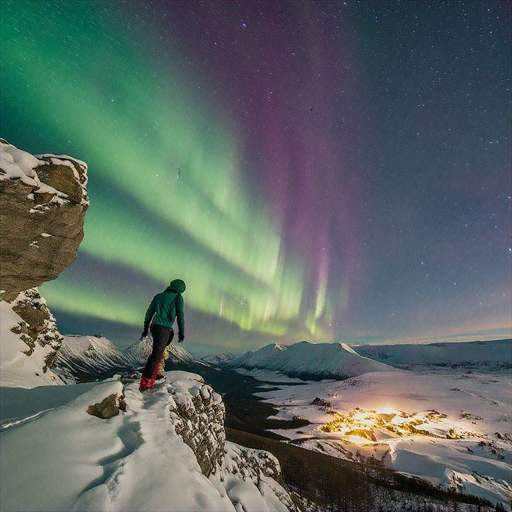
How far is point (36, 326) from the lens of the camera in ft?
53.1

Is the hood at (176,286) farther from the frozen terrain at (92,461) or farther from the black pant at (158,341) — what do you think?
the frozen terrain at (92,461)

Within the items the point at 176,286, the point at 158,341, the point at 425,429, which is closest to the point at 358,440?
the point at 425,429

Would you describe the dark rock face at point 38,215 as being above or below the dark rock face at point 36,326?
above

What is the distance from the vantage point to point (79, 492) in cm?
290

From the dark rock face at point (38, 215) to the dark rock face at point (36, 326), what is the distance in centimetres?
233

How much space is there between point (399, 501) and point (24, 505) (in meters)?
43.3

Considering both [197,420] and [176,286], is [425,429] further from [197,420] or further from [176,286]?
[176,286]

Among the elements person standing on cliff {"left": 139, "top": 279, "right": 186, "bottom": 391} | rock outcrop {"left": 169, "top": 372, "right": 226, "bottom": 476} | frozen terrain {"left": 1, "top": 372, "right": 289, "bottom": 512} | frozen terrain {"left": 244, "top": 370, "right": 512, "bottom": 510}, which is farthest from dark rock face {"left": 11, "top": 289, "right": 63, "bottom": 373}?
frozen terrain {"left": 244, "top": 370, "right": 512, "bottom": 510}

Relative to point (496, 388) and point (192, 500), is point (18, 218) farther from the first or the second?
point (496, 388)

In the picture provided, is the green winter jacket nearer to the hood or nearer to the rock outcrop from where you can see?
the hood

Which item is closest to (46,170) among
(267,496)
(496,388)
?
(267,496)

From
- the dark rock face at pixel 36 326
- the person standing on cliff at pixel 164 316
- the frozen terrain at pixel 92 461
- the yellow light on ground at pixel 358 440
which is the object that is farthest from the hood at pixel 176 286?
the yellow light on ground at pixel 358 440

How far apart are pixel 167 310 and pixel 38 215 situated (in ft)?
27.3

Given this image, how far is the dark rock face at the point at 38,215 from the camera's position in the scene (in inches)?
390
